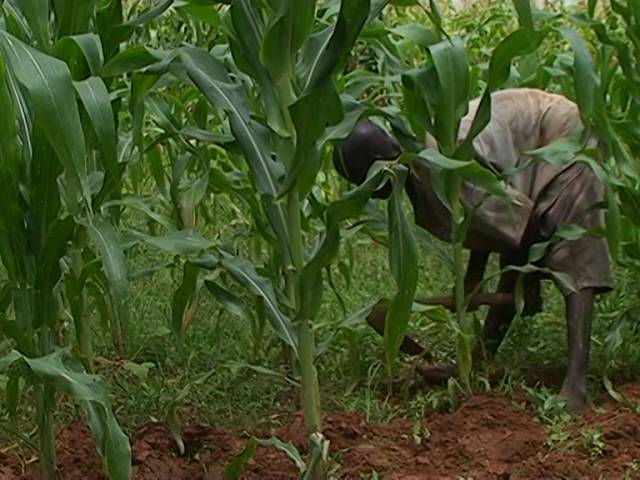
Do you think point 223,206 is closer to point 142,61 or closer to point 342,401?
point 342,401

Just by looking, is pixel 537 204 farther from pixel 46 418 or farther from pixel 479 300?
pixel 46 418

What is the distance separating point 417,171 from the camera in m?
3.00

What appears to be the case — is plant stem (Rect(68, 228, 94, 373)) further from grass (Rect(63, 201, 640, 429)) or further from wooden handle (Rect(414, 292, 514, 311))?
wooden handle (Rect(414, 292, 514, 311))

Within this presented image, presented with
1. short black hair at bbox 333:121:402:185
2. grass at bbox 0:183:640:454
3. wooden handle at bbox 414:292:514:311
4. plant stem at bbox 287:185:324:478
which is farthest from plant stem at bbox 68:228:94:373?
wooden handle at bbox 414:292:514:311

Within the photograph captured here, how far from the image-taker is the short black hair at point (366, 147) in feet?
9.44

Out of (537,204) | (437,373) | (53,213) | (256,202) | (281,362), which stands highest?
(53,213)

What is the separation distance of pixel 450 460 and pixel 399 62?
1152mm

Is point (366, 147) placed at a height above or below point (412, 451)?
above

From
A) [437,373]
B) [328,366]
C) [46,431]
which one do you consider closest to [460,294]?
[437,373]

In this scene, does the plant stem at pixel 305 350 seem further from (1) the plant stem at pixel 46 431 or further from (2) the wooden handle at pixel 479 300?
(2) the wooden handle at pixel 479 300

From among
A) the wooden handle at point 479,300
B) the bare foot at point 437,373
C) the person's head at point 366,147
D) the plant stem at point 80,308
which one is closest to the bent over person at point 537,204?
the person's head at point 366,147

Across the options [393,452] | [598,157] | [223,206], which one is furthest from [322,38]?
[223,206]

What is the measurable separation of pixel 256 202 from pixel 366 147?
1.14 feet

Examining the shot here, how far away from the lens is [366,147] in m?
2.88
